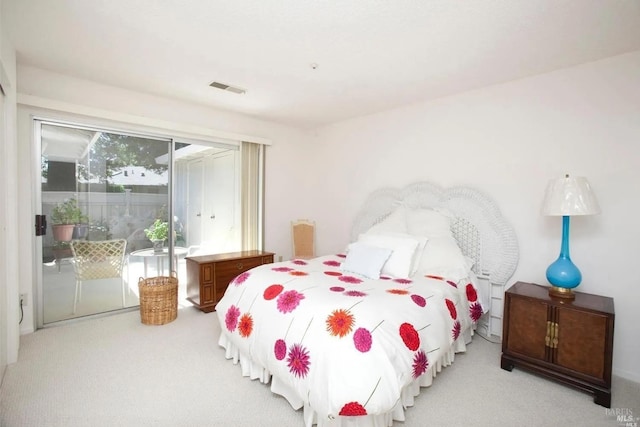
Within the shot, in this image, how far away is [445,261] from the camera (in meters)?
2.74

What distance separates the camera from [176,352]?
8.22ft

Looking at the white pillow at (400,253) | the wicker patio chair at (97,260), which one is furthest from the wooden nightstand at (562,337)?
the wicker patio chair at (97,260)

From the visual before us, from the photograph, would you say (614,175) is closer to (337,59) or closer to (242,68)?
(337,59)

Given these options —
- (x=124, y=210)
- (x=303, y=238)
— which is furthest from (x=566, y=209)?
(x=124, y=210)

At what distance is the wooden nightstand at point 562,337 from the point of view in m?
1.94

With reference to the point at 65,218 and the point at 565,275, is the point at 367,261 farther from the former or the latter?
the point at 65,218

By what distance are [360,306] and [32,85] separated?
11.3ft

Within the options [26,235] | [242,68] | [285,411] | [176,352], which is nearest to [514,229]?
[285,411]

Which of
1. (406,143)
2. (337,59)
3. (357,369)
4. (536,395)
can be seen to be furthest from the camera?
(406,143)

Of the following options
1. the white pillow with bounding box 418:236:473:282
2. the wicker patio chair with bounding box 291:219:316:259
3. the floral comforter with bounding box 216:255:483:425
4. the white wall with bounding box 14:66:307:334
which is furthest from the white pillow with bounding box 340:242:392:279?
the white wall with bounding box 14:66:307:334

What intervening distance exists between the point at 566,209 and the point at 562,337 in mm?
895

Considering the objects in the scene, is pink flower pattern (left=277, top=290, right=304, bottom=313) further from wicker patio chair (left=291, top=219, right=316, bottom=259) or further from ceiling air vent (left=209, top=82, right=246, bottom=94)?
wicker patio chair (left=291, top=219, right=316, bottom=259)

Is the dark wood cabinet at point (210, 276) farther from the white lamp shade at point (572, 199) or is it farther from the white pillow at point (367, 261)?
the white lamp shade at point (572, 199)

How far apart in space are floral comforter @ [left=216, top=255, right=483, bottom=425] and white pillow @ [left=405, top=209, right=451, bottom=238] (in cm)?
62
